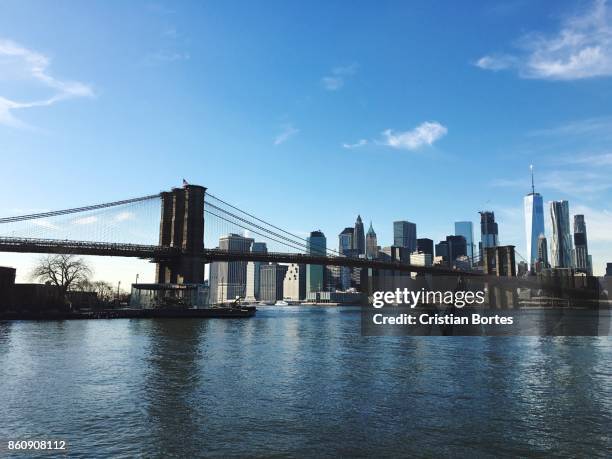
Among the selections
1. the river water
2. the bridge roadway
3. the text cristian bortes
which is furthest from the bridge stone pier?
the river water

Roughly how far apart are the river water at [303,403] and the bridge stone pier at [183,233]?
60.9 metres

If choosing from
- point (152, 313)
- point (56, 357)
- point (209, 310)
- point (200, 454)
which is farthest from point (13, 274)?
point (200, 454)

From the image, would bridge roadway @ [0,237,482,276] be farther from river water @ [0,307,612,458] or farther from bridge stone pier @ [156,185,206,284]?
river water @ [0,307,612,458]

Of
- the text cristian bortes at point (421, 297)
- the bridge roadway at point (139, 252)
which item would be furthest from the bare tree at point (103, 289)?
the text cristian bortes at point (421, 297)

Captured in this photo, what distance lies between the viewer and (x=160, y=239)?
106625mm

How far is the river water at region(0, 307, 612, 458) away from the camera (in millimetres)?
15172

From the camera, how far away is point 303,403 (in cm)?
2031

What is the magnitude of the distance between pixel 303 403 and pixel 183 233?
85.7 m

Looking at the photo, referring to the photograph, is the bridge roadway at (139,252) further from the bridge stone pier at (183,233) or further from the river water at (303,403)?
the river water at (303,403)

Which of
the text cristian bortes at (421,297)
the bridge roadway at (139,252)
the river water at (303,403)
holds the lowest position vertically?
the river water at (303,403)

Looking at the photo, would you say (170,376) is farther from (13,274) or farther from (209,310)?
(13,274)

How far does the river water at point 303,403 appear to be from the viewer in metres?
15.2

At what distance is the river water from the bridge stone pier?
60901 mm

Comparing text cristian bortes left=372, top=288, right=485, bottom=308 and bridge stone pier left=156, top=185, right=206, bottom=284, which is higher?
bridge stone pier left=156, top=185, right=206, bottom=284
